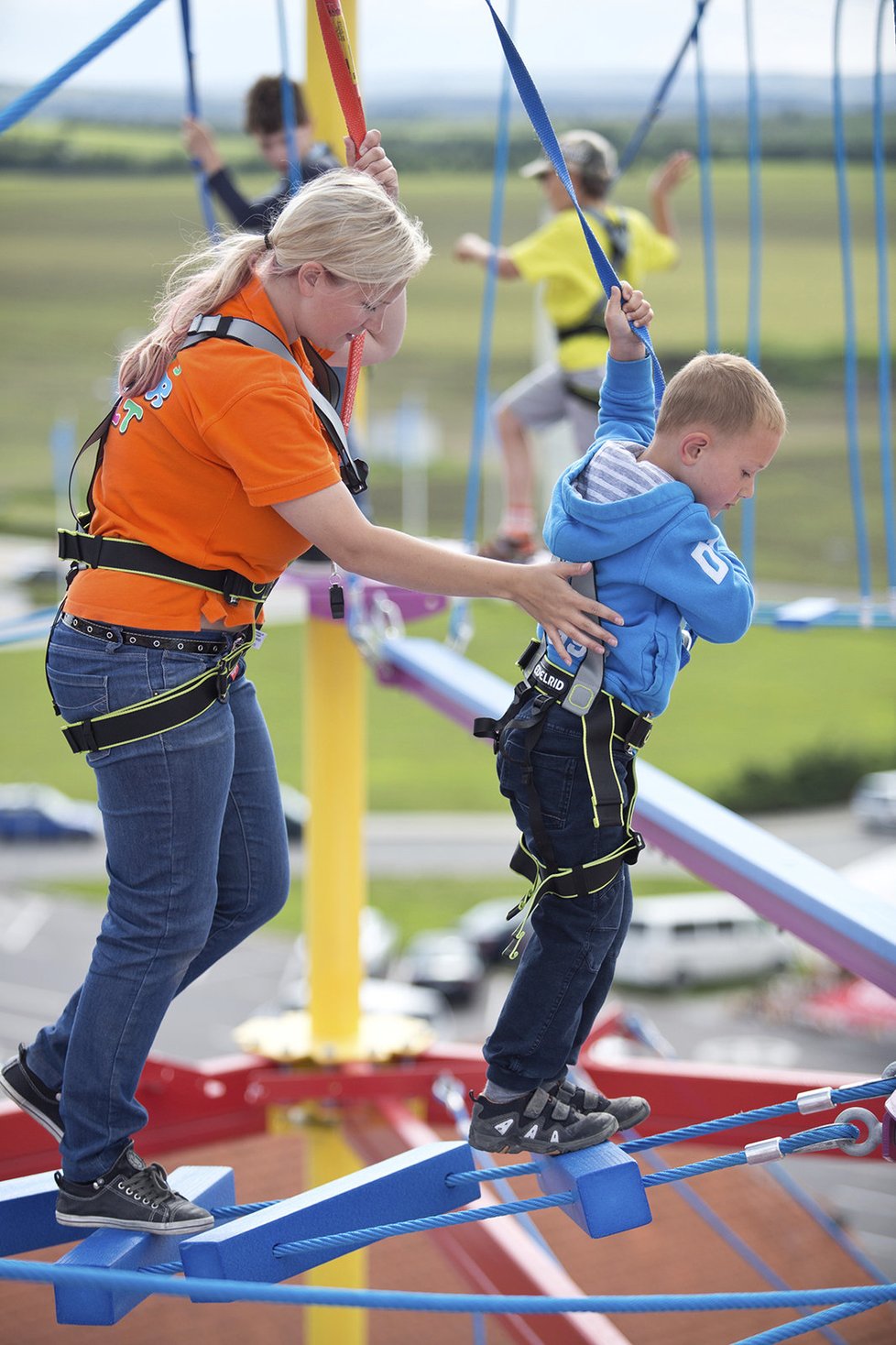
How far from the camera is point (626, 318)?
6.51 ft

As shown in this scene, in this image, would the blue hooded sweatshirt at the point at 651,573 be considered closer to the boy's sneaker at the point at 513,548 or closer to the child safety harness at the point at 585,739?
the child safety harness at the point at 585,739

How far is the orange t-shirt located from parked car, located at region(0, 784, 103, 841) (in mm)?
19751

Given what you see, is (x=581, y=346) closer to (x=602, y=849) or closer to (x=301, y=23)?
(x=301, y=23)

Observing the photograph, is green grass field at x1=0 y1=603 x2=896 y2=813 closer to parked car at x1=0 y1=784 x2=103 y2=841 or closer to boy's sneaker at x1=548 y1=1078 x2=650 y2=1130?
parked car at x1=0 y1=784 x2=103 y2=841

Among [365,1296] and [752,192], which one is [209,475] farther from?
[752,192]

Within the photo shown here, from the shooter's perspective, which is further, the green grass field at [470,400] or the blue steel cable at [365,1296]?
the green grass field at [470,400]

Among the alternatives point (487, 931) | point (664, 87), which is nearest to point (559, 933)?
point (664, 87)

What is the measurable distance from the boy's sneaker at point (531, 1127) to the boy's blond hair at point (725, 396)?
3.28ft

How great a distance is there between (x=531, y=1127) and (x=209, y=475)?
105 cm

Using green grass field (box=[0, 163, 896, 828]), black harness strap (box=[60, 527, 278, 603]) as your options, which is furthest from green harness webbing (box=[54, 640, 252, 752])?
green grass field (box=[0, 163, 896, 828])

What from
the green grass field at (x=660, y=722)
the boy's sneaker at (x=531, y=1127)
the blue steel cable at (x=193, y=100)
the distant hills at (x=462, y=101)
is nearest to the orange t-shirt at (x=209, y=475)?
the blue steel cable at (x=193, y=100)

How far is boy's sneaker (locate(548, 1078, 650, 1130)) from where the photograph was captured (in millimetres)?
2215

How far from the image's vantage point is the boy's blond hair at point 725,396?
1901 mm

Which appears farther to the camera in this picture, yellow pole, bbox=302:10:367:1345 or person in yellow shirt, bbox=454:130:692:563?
yellow pole, bbox=302:10:367:1345
